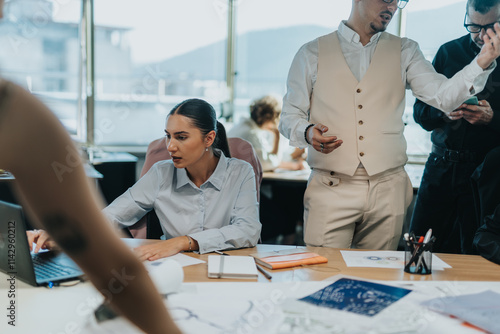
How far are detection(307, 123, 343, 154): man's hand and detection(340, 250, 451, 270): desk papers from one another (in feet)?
1.32

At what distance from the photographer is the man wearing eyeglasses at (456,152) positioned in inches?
98.5

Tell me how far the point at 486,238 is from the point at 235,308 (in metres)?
1.01

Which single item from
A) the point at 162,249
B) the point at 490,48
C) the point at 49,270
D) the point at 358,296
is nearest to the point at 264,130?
the point at 490,48

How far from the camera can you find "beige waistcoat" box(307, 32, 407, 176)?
2223mm

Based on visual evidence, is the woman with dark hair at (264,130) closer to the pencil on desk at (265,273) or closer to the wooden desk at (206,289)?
the wooden desk at (206,289)

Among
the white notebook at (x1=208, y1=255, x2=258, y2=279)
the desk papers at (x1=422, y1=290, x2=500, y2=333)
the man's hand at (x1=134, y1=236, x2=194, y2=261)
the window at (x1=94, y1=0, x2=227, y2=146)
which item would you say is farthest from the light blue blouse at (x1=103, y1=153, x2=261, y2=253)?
the window at (x1=94, y1=0, x2=227, y2=146)

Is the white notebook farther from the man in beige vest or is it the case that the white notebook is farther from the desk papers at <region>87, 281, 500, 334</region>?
the man in beige vest

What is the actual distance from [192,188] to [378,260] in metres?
0.81

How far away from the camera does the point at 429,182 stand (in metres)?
2.60

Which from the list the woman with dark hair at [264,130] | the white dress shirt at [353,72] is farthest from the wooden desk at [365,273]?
the woman with dark hair at [264,130]

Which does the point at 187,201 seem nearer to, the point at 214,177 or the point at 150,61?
the point at 214,177

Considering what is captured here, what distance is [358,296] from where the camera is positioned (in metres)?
1.36

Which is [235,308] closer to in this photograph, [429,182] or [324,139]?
[324,139]

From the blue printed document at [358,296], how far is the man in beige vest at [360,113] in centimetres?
81
